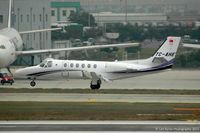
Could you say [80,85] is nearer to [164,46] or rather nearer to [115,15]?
[164,46]

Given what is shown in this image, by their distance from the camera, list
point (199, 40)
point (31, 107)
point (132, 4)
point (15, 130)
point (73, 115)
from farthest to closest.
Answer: point (132, 4) < point (199, 40) < point (31, 107) < point (73, 115) < point (15, 130)

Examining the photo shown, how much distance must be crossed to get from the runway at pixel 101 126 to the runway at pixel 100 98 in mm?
9670

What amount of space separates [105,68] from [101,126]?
79.7 feet

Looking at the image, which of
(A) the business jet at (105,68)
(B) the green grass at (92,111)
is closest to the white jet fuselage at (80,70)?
(A) the business jet at (105,68)

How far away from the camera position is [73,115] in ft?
99.9

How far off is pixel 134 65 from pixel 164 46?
2.59 metres

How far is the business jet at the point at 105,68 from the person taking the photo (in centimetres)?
5031

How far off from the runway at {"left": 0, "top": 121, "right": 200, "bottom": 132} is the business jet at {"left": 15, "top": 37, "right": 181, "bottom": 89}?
2205cm

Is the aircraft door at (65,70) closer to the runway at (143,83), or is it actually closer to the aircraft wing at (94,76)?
the runway at (143,83)

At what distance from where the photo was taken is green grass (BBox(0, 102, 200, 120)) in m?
29.8

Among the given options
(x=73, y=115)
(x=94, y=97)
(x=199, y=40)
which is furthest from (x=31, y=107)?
(x=199, y=40)

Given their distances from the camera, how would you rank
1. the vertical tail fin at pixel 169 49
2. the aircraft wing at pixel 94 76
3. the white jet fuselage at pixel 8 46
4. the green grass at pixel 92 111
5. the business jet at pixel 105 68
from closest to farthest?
the green grass at pixel 92 111
the aircraft wing at pixel 94 76
the vertical tail fin at pixel 169 49
the business jet at pixel 105 68
the white jet fuselage at pixel 8 46

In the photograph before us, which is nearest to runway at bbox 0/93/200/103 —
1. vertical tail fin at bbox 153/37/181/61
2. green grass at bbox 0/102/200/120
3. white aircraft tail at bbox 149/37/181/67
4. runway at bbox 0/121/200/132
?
green grass at bbox 0/102/200/120

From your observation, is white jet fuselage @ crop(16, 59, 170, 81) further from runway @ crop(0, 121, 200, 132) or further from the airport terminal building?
the airport terminal building
